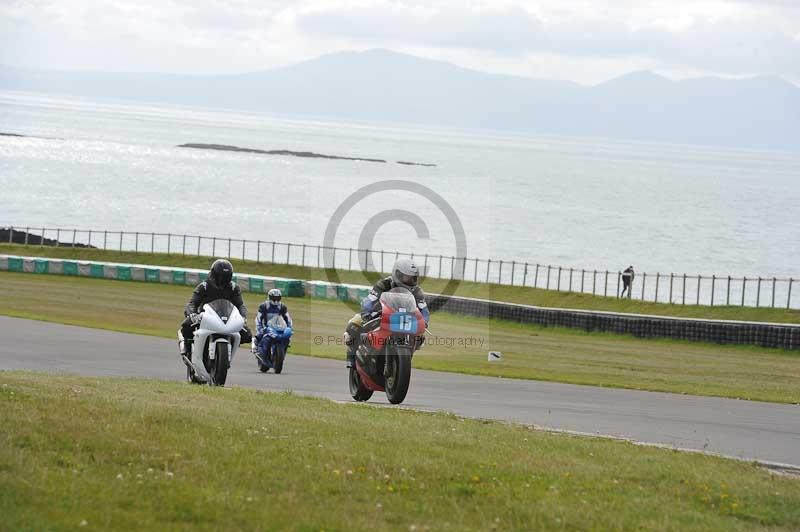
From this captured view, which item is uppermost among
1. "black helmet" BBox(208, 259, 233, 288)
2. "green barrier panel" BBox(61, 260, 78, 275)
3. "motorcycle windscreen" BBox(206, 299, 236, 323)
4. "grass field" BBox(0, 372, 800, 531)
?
"black helmet" BBox(208, 259, 233, 288)

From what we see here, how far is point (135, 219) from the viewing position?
127 m

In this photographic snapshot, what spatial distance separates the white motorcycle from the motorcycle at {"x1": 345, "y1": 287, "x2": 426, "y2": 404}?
5.98 ft

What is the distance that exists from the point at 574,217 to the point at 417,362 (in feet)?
419

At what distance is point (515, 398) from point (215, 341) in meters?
5.64

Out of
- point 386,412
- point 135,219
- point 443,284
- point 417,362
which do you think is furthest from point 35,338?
point 135,219

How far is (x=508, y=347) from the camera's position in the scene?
37656mm

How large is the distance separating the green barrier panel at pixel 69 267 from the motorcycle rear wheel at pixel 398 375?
4343cm

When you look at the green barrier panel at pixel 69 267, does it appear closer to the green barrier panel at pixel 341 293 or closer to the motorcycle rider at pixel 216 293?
the green barrier panel at pixel 341 293

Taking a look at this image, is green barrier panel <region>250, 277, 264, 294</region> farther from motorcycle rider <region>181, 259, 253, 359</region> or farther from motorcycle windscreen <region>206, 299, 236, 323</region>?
motorcycle windscreen <region>206, 299, 236, 323</region>

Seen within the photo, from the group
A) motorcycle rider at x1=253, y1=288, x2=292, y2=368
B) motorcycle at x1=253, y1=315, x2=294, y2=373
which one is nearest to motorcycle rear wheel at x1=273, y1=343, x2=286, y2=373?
motorcycle at x1=253, y1=315, x2=294, y2=373

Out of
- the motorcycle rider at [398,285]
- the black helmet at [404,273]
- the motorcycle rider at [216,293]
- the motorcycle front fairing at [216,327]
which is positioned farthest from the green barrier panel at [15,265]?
the black helmet at [404,273]

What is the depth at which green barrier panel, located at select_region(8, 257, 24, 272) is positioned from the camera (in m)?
59.0

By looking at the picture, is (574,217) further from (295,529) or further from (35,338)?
(295,529)

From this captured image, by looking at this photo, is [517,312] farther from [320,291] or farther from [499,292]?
[499,292]
